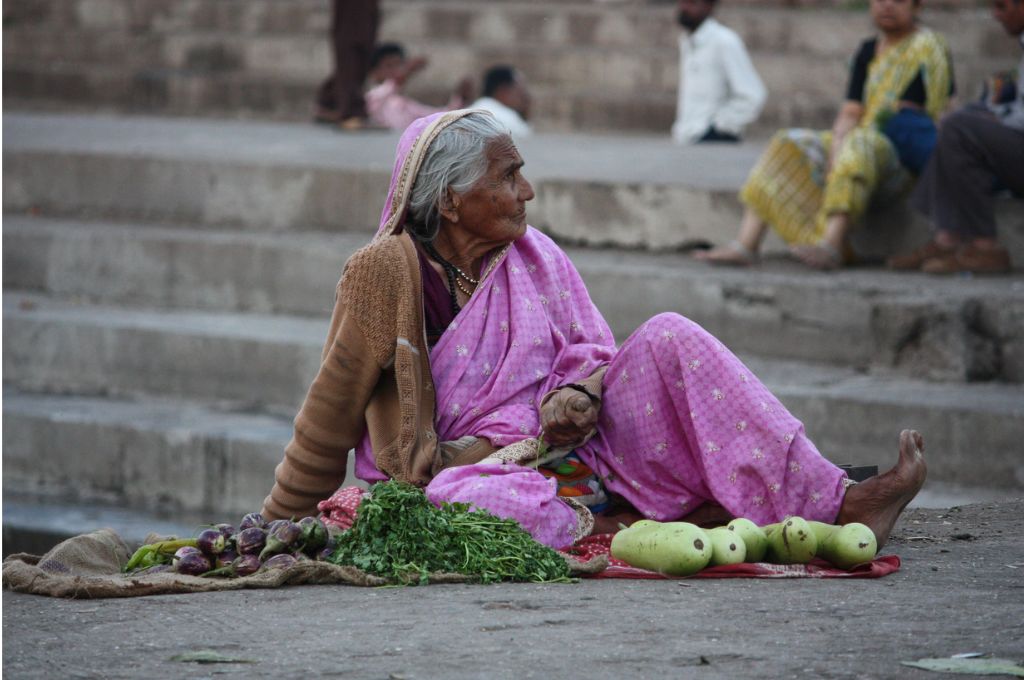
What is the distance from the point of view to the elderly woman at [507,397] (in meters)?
4.16

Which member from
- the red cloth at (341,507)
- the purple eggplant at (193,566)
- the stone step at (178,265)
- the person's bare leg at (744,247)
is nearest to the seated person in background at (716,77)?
the person's bare leg at (744,247)

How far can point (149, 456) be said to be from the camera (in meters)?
7.42

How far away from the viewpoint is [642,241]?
827 cm

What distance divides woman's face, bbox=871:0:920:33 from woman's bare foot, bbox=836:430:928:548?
3.87m

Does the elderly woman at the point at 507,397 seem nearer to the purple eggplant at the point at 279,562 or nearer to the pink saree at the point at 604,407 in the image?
the pink saree at the point at 604,407

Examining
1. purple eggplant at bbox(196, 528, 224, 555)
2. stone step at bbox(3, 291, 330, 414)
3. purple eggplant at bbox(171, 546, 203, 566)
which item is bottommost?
stone step at bbox(3, 291, 330, 414)

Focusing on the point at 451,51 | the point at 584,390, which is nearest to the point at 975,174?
the point at 584,390

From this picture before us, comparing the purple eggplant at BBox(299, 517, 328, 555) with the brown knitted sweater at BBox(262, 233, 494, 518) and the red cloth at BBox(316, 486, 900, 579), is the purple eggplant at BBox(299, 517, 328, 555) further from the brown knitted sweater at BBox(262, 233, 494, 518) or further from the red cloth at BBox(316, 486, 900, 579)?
the brown knitted sweater at BBox(262, 233, 494, 518)

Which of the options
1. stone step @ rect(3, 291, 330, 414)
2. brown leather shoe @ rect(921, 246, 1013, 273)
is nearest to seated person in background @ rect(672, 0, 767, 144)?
brown leather shoe @ rect(921, 246, 1013, 273)

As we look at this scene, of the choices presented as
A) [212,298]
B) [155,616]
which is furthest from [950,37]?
[155,616]

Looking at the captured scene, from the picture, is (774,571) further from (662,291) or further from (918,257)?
(918,257)

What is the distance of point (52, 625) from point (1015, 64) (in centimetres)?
857

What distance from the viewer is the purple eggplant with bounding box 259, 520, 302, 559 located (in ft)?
13.3

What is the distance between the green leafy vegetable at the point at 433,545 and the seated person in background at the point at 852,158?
401 centimetres
